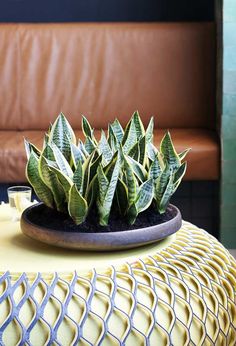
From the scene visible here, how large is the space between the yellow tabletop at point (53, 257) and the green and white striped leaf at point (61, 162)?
0.16 meters

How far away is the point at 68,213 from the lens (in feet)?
4.28

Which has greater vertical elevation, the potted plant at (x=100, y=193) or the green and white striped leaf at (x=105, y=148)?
the green and white striped leaf at (x=105, y=148)

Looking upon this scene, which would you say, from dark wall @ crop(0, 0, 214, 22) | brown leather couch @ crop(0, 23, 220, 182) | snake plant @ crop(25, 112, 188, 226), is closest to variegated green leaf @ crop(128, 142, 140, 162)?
snake plant @ crop(25, 112, 188, 226)

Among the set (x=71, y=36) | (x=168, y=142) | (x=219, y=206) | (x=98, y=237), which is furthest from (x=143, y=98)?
(x=98, y=237)

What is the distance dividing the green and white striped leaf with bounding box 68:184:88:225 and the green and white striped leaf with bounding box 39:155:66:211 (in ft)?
0.23

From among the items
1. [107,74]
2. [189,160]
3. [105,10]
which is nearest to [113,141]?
[189,160]

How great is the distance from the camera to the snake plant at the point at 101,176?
1.23 m

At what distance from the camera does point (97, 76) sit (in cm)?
337

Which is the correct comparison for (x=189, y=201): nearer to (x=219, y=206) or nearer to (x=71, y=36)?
(x=219, y=206)

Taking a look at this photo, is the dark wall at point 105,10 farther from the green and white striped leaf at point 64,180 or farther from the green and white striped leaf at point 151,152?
the green and white striped leaf at point 64,180

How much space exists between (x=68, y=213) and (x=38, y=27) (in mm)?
2308

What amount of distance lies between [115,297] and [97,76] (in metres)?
2.41

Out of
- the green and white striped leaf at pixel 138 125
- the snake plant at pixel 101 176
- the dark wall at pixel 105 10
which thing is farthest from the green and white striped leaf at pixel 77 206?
the dark wall at pixel 105 10

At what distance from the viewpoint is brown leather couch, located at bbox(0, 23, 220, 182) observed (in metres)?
3.31
